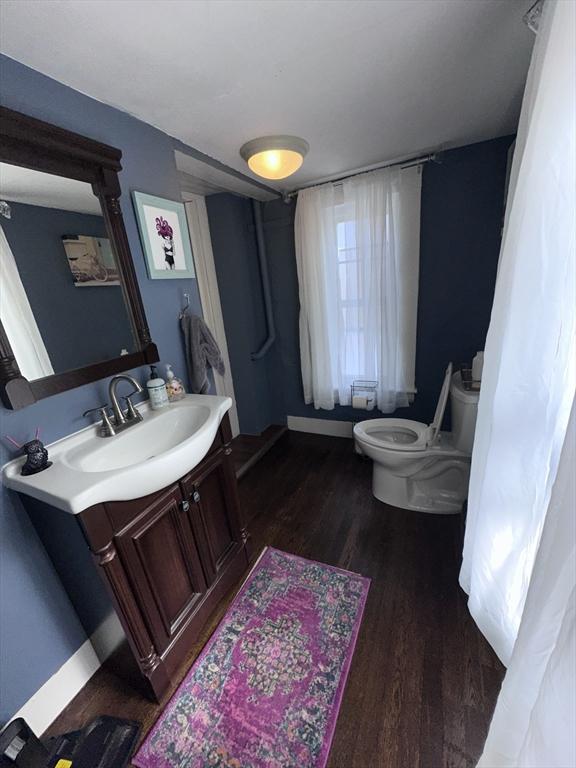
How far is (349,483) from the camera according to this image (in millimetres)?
2111

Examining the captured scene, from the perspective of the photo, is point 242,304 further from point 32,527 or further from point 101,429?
point 32,527

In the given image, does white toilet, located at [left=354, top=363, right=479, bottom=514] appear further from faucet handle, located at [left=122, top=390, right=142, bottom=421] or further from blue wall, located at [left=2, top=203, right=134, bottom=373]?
blue wall, located at [left=2, top=203, right=134, bottom=373]

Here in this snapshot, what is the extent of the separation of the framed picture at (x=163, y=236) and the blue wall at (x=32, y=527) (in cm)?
5

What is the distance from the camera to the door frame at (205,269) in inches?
87.1

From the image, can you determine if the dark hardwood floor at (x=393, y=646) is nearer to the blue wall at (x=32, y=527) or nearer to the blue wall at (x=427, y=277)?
the blue wall at (x=32, y=527)

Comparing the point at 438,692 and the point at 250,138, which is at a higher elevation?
the point at 250,138

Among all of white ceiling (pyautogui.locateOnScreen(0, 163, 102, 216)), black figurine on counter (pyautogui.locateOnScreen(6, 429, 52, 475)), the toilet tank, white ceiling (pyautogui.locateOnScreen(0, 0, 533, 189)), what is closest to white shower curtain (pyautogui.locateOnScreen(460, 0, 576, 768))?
white ceiling (pyautogui.locateOnScreen(0, 0, 533, 189))

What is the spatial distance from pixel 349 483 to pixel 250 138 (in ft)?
7.02

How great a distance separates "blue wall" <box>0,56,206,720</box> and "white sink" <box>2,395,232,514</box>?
0.35ft

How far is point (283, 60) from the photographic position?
100 cm

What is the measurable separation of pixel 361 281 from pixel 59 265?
1760 mm

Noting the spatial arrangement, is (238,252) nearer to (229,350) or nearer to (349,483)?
(229,350)

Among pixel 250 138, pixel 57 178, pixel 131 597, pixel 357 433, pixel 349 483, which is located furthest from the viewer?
pixel 349 483

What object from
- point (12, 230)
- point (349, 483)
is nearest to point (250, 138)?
point (12, 230)
